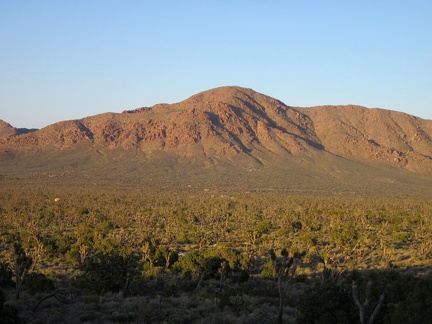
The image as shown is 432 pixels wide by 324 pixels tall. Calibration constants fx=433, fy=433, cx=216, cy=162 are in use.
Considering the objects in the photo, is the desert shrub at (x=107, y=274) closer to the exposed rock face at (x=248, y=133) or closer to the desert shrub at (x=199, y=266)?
the desert shrub at (x=199, y=266)

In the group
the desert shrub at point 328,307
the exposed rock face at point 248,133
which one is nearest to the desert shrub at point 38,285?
the desert shrub at point 328,307

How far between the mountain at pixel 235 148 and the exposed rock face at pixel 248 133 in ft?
1.20

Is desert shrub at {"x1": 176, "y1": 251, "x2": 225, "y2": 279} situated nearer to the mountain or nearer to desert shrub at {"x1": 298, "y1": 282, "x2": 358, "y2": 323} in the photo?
desert shrub at {"x1": 298, "y1": 282, "x2": 358, "y2": 323}

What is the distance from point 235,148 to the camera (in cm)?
14025

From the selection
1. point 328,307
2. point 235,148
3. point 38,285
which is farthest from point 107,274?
point 235,148

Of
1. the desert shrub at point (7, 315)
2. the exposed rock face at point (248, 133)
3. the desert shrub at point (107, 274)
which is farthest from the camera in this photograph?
the exposed rock face at point (248, 133)

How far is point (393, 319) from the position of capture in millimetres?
11195

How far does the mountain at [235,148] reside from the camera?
372 feet

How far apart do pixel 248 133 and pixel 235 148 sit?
54.5 ft

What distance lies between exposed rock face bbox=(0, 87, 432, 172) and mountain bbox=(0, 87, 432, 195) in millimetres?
366

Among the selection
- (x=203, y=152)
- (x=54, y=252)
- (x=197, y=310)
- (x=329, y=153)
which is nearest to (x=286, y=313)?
(x=197, y=310)

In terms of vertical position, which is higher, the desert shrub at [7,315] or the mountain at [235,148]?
the mountain at [235,148]

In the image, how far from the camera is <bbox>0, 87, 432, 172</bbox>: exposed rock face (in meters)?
140

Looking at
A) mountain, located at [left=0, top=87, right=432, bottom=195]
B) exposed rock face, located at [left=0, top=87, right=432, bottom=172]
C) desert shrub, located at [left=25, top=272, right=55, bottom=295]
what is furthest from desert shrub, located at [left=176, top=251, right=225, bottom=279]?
exposed rock face, located at [left=0, top=87, right=432, bottom=172]
